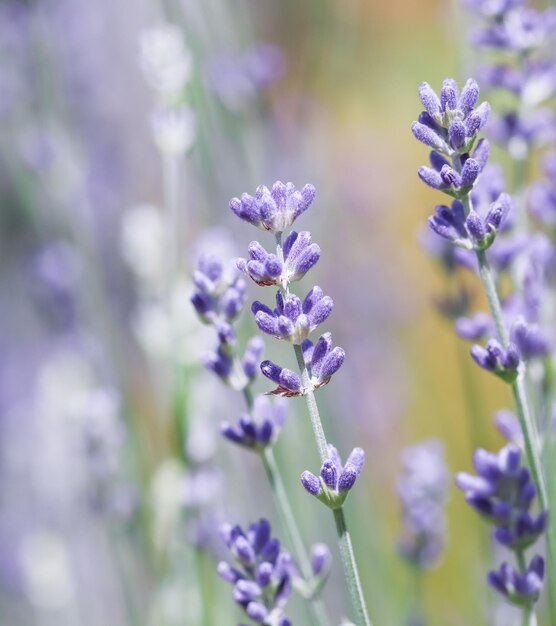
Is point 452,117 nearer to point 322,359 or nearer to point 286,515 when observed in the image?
point 322,359

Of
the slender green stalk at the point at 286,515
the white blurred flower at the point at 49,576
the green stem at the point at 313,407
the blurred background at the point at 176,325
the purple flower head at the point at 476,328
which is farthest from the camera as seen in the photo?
the white blurred flower at the point at 49,576

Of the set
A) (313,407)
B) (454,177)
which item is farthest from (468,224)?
(313,407)

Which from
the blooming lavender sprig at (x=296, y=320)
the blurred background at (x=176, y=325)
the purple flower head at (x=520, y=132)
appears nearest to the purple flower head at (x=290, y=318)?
the blooming lavender sprig at (x=296, y=320)

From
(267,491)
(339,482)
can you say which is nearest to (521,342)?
(339,482)

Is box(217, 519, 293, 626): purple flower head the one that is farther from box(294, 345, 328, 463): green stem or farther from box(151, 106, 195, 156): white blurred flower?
box(151, 106, 195, 156): white blurred flower

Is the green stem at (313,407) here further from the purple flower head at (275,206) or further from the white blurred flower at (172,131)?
the white blurred flower at (172,131)

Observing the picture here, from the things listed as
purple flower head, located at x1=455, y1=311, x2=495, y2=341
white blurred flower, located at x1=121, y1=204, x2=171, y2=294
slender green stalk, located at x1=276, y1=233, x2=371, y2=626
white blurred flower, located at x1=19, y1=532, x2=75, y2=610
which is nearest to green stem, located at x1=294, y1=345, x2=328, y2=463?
slender green stalk, located at x1=276, y1=233, x2=371, y2=626
